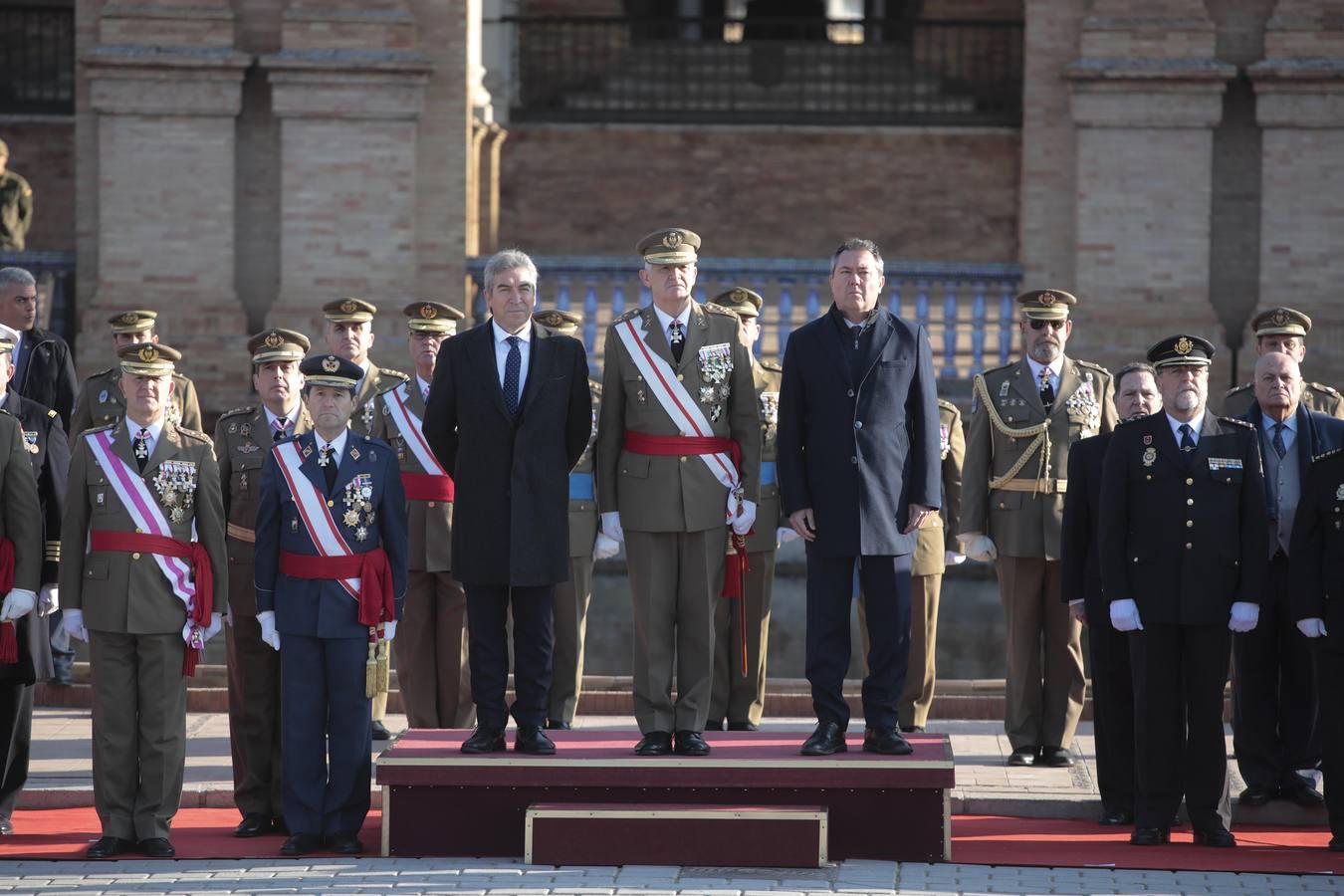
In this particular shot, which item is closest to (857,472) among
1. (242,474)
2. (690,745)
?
(690,745)

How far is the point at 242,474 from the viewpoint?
342 inches

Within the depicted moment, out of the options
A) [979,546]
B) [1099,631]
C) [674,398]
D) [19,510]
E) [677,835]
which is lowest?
[677,835]

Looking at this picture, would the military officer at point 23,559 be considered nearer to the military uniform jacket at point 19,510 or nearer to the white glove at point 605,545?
the military uniform jacket at point 19,510

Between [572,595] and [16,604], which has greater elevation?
[16,604]

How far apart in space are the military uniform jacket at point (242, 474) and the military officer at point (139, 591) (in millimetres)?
501

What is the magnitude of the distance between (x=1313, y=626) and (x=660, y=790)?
262 centimetres

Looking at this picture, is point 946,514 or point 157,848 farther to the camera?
point 946,514

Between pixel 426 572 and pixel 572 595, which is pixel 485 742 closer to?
pixel 426 572

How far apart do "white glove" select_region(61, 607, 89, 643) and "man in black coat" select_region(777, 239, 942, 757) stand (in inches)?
107

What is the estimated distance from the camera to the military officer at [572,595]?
9984mm

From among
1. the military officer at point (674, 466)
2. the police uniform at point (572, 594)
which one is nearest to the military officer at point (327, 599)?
the military officer at point (674, 466)

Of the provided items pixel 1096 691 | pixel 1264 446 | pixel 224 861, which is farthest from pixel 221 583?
pixel 1264 446

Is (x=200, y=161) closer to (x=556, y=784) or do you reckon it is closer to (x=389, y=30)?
(x=389, y=30)

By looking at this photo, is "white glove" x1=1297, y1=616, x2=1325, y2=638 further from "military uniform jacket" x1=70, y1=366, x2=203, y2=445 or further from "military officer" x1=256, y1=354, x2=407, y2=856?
"military uniform jacket" x1=70, y1=366, x2=203, y2=445
